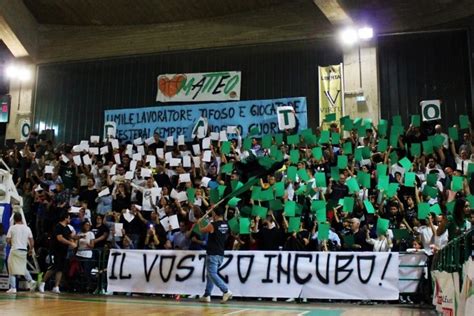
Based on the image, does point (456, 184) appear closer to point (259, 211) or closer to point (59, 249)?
point (259, 211)

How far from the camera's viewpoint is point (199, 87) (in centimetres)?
1894

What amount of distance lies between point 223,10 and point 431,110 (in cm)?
734

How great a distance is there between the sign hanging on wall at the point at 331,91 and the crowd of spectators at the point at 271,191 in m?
1.14

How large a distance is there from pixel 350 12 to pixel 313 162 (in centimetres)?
551

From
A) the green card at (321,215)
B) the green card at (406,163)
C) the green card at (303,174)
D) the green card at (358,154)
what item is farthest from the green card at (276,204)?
the green card at (406,163)

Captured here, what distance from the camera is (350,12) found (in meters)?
16.9

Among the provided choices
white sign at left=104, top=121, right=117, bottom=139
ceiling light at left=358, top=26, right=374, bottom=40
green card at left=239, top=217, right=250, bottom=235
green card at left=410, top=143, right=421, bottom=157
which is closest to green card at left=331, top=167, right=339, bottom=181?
green card at left=410, top=143, right=421, bottom=157

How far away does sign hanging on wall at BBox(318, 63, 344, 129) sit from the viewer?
17.3m

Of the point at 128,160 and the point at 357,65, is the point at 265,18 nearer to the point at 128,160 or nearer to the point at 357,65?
the point at 357,65

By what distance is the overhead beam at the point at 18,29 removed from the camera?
1908cm

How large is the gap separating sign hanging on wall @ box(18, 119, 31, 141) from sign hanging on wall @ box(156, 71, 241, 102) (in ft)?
16.4

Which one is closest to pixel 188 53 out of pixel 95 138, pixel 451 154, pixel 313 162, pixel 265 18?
pixel 265 18

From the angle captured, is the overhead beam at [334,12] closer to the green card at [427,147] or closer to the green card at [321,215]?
the green card at [427,147]

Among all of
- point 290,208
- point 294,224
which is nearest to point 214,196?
point 290,208
